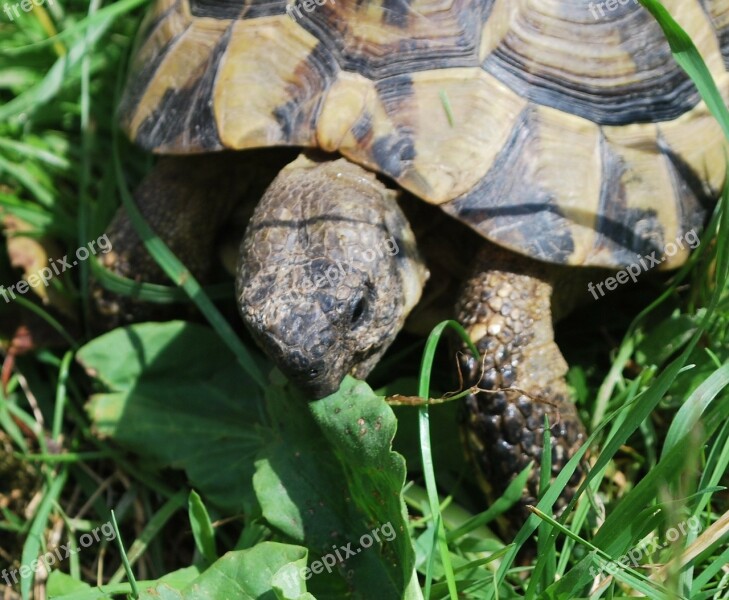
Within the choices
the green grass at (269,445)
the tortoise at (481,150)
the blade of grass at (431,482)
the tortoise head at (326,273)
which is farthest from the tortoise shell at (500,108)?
the blade of grass at (431,482)

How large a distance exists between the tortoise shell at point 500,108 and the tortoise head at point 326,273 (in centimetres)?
14

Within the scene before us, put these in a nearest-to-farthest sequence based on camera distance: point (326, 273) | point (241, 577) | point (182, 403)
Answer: point (241, 577)
point (326, 273)
point (182, 403)

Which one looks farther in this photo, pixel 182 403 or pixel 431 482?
pixel 182 403

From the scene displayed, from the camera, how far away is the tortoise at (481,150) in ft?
7.59

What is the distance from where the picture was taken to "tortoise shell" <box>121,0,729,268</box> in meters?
2.35

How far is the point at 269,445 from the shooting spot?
2.29 m

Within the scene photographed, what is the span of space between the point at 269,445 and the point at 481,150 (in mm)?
985

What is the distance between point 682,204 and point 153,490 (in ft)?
6.12

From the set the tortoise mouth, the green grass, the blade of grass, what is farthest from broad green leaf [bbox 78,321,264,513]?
the blade of grass

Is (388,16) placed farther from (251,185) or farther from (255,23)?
(251,185)

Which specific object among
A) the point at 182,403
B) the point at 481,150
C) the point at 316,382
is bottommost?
the point at 182,403

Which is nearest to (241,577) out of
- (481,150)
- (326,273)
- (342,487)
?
(342,487)

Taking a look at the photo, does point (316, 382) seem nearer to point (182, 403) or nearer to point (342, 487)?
point (342, 487)

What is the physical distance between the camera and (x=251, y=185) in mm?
2926
